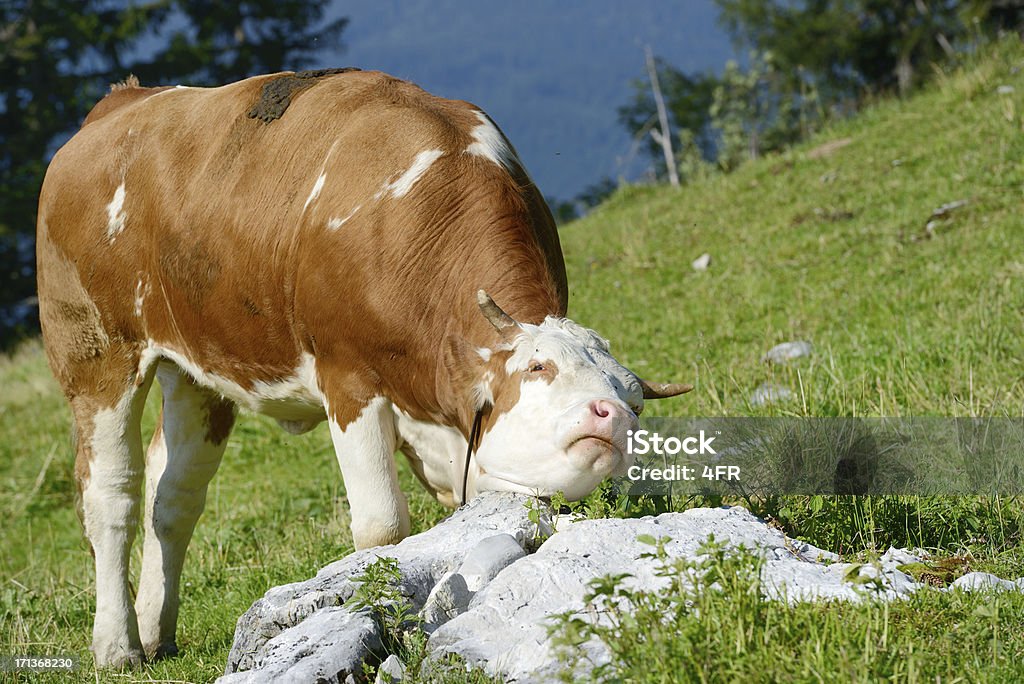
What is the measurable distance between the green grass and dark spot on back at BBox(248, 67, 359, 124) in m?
→ 2.39

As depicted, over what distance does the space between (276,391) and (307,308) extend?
25.7 inches

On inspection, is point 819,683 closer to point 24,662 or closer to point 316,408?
point 316,408

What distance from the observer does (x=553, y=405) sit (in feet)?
13.0

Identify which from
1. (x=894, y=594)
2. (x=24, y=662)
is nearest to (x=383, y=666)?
(x=894, y=594)

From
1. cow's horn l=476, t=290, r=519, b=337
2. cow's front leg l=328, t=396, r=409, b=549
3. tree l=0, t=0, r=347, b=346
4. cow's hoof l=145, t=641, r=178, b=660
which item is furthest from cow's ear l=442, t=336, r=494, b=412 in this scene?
tree l=0, t=0, r=347, b=346

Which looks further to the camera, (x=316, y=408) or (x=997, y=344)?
(x=997, y=344)

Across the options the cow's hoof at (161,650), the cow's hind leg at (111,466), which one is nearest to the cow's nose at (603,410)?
the cow's hind leg at (111,466)

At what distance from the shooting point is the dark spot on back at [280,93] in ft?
17.8

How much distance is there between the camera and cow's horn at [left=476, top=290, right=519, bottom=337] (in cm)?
408

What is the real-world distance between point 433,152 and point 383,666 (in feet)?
7.53

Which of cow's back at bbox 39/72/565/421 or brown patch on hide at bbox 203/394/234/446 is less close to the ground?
cow's back at bbox 39/72/565/421

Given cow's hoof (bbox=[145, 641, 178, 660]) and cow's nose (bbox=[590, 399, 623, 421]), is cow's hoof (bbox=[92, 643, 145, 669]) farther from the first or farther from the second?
cow's nose (bbox=[590, 399, 623, 421])

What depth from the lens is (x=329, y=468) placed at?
946 centimetres

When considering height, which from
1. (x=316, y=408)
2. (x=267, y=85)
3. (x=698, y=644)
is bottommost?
(x=698, y=644)
